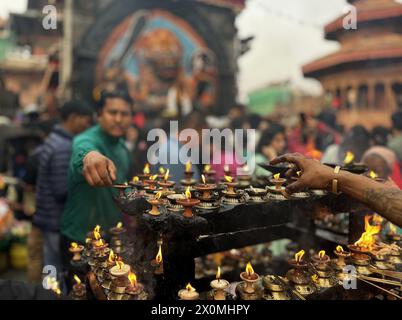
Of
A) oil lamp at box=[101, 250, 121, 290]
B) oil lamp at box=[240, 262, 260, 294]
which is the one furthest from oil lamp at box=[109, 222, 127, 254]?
oil lamp at box=[240, 262, 260, 294]

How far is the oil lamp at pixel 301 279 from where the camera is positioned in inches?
77.5

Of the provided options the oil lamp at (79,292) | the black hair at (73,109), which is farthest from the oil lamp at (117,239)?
the black hair at (73,109)

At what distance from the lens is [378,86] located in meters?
12.7

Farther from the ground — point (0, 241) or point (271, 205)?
point (271, 205)

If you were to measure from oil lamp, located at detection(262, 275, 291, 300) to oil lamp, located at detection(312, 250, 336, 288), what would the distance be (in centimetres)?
28

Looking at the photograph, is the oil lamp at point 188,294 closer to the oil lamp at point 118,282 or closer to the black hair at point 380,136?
the oil lamp at point 118,282

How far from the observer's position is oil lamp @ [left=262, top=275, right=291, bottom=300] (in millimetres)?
1868

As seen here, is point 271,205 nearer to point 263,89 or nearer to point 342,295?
point 342,295

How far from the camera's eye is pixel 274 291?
1892 mm

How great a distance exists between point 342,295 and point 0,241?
19.7 feet

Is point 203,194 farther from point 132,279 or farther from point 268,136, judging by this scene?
point 268,136
